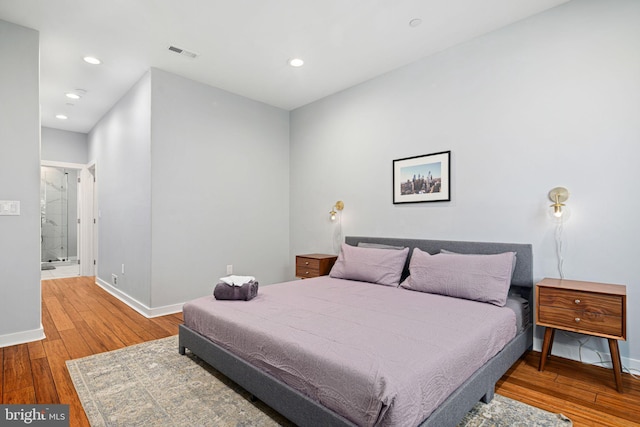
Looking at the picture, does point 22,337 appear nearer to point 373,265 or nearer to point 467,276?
point 373,265

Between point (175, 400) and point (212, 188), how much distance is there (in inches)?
107

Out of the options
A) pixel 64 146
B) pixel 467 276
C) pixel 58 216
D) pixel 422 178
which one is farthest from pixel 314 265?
pixel 58 216

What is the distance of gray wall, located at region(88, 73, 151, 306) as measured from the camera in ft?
12.3

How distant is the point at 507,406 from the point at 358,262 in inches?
68.9

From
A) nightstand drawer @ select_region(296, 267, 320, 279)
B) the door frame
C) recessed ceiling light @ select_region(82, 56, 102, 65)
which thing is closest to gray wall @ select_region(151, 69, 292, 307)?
recessed ceiling light @ select_region(82, 56, 102, 65)

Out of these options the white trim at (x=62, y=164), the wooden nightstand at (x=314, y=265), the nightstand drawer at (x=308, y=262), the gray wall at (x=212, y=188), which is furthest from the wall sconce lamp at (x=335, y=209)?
the white trim at (x=62, y=164)

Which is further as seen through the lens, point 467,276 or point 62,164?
point 62,164

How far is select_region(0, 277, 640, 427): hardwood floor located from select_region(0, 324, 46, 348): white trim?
0.07m

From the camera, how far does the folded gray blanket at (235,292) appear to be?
8.19 ft

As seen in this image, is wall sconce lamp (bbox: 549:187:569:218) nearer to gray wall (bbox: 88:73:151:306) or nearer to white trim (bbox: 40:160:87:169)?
gray wall (bbox: 88:73:151:306)

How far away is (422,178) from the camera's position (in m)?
3.47

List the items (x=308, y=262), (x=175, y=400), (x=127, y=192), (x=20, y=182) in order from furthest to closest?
(x=127, y=192) < (x=308, y=262) < (x=20, y=182) < (x=175, y=400)

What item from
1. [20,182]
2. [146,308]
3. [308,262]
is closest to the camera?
[20,182]

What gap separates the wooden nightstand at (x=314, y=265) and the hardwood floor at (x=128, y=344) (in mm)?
1520
